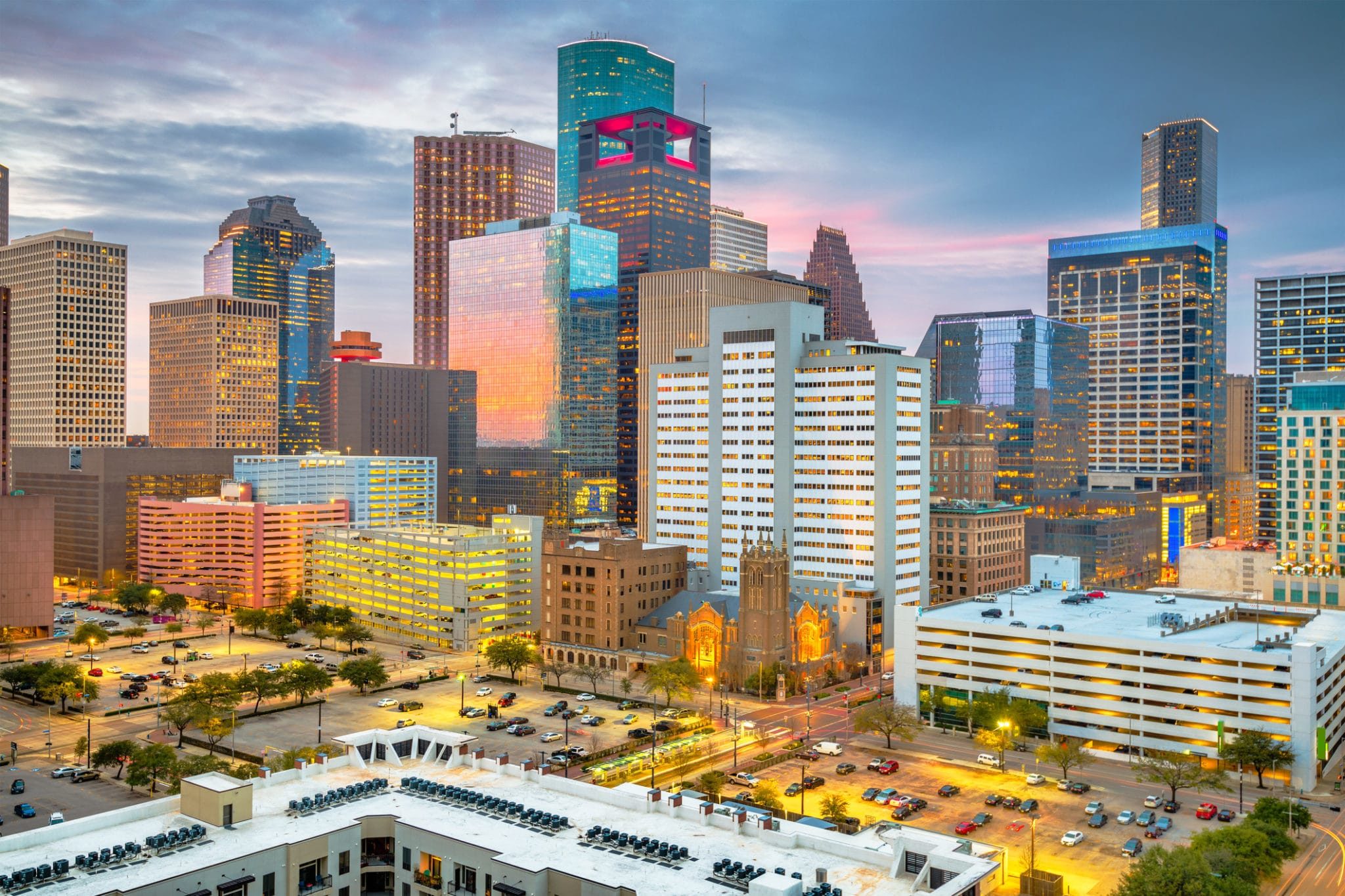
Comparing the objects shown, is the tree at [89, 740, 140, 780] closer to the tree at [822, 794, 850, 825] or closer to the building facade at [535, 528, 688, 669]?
the tree at [822, 794, 850, 825]

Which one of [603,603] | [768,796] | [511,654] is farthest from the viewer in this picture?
[603,603]

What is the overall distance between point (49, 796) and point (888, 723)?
100 m

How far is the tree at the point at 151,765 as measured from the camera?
11819 cm

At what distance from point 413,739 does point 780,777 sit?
5385 centimetres

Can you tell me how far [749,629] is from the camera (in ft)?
585

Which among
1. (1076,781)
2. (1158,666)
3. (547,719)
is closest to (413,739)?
(547,719)

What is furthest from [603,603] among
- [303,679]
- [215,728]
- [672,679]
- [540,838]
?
[540,838]

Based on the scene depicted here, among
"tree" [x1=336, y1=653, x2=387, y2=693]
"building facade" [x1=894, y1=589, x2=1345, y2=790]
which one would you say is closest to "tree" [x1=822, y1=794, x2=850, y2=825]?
"building facade" [x1=894, y1=589, x2=1345, y2=790]

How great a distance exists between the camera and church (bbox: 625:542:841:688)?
17712 centimetres

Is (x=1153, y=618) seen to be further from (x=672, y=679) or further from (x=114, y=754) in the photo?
(x=114, y=754)

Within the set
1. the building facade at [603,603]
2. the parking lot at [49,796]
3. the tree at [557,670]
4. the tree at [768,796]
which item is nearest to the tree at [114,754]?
the parking lot at [49,796]

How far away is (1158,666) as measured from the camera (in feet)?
441

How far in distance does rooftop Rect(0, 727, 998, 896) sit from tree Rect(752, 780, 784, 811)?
24924 millimetres

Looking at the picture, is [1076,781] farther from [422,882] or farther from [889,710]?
[422,882]
